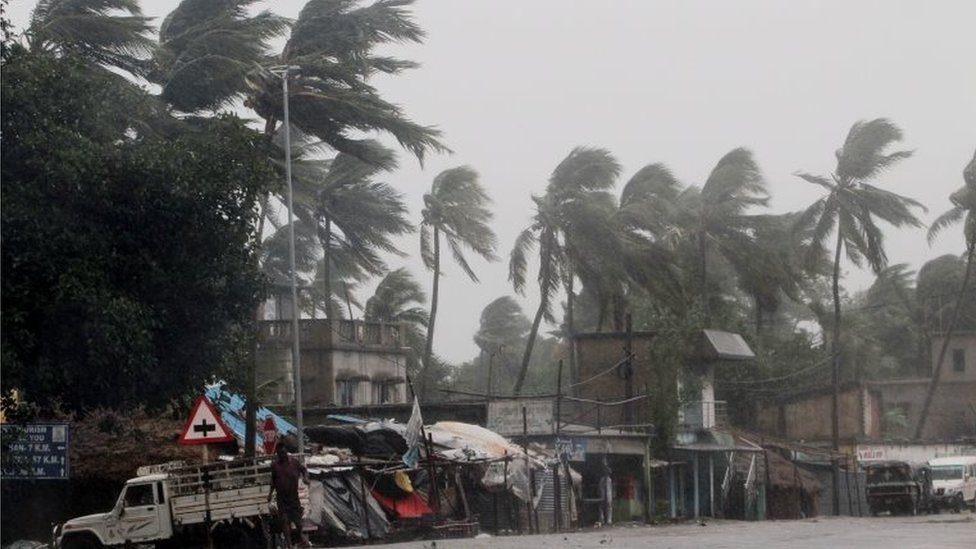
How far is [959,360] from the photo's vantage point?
74000 mm

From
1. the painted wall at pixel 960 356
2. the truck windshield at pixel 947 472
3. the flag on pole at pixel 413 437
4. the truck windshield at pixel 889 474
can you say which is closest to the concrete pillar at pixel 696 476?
the truck windshield at pixel 889 474

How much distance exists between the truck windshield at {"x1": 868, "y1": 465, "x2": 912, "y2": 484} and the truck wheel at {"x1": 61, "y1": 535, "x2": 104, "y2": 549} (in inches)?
1258

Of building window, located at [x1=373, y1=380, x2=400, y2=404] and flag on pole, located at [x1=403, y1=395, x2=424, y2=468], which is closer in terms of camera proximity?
flag on pole, located at [x1=403, y1=395, x2=424, y2=468]

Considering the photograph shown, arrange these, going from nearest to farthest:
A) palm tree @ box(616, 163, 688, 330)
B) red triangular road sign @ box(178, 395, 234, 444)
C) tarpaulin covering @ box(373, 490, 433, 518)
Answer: red triangular road sign @ box(178, 395, 234, 444)
tarpaulin covering @ box(373, 490, 433, 518)
palm tree @ box(616, 163, 688, 330)

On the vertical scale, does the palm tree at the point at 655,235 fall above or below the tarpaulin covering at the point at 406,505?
above

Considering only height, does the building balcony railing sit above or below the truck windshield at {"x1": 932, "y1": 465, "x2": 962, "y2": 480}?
above

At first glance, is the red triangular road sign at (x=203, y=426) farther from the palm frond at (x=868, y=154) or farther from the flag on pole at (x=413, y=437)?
the palm frond at (x=868, y=154)

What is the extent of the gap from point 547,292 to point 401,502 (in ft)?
77.5

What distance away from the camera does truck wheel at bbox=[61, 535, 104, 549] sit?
83.5 feet

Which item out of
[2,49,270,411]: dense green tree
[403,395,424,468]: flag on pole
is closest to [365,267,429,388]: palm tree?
[403,395,424,468]: flag on pole

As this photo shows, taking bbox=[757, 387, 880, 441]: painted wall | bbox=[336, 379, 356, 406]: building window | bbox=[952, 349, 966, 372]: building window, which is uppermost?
bbox=[952, 349, 966, 372]: building window

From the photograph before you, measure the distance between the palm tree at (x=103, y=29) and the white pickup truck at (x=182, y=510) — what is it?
33.4ft

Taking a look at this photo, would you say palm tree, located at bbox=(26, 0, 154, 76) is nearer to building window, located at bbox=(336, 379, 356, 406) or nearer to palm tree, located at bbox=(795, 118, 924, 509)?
building window, located at bbox=(336, 379, 356, 406)

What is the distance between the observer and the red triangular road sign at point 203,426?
21.6 metres
